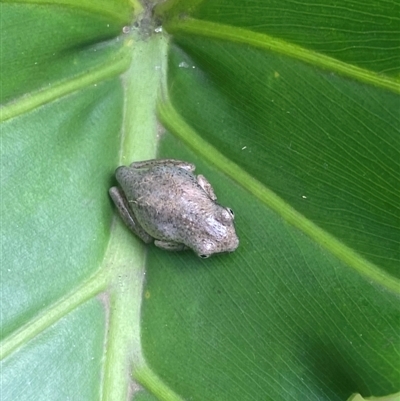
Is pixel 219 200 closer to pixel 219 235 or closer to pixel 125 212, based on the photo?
pixel 219 235

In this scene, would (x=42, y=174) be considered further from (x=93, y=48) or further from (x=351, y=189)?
(x=351, y=189)

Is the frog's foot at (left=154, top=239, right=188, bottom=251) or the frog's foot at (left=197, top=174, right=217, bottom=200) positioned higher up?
the frog's foot at (left=197, top=174, right=217, bottom=200)

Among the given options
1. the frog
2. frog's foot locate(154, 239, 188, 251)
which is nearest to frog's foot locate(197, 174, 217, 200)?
the frog

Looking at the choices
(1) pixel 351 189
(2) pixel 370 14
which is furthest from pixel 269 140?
(2) pixel 370 14

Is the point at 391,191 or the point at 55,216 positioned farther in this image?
the point at 55,216

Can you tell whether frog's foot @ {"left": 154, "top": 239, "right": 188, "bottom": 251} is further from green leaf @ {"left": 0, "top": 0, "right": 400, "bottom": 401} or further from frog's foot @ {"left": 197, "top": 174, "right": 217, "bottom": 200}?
frog's foot @ {"left": 197, "top": 174, "right": 217, "bottom": 200}

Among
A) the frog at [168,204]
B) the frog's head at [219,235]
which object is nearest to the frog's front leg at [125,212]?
the frog at [168,204]
